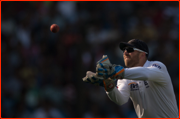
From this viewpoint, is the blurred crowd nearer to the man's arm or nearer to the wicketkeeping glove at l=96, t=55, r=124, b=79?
the man's arm

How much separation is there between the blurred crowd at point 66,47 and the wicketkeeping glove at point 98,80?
433cm

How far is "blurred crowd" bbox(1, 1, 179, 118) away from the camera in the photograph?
8758mm

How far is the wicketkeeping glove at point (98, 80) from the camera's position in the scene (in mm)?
3682

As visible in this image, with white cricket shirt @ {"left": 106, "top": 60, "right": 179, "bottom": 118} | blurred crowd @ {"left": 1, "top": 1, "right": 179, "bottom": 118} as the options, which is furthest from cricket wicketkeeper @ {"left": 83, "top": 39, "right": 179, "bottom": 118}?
blurred crowd @ {"left": 1, "top": 1, "right": 179, "bottom": 118}

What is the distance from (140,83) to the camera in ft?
15.0

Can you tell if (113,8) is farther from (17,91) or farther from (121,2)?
(17,91)

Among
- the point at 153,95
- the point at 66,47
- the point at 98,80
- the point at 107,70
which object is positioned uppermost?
the point at 66,47

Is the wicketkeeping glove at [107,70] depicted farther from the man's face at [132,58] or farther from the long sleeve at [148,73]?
the man's face at [132,58]

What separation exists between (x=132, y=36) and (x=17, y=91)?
14.4 ft

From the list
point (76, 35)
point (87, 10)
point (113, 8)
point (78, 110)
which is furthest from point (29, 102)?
point (113, 8)

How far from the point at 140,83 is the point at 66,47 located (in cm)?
493

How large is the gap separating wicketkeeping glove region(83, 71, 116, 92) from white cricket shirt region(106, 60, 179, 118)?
10.0 inches

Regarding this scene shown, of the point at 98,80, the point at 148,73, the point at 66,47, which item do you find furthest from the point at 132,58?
the point at 66,47

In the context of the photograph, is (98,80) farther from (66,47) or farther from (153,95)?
(66,47)
